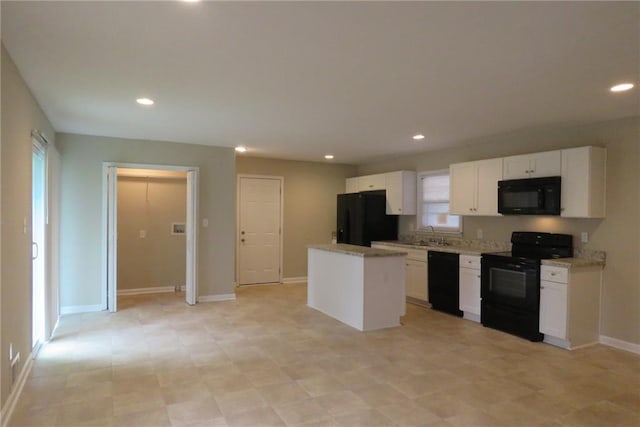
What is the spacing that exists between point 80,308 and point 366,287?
391 cm

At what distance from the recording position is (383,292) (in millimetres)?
4844

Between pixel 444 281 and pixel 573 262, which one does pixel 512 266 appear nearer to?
pixel 573 262

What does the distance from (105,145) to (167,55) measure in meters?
3.52

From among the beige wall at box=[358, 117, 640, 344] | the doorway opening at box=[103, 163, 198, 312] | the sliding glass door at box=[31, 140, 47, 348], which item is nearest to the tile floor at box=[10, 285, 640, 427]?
the sliding glass door at box=[31, 140, 47, 348]

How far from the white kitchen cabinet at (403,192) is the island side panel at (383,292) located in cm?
197

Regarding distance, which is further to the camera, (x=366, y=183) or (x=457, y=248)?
(x=366, y=183)

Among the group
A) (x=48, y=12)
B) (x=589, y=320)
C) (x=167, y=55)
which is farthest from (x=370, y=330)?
(x=48, y=12)

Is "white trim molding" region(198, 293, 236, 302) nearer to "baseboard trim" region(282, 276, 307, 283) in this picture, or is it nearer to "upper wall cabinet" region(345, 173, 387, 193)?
"baseboard trim" region(282, 276, 307, 283)

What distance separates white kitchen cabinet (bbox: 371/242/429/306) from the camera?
19.1 feet

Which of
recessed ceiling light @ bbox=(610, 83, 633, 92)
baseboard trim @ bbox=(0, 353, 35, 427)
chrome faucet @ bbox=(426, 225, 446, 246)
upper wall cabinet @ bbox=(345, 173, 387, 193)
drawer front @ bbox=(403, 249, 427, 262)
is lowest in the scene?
baseboard trim @ bbox=(0, 353, 35, 427)

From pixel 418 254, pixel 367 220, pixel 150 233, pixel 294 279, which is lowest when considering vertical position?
pixel 294 279

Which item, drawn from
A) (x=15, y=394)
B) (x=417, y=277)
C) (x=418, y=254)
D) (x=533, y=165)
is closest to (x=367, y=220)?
(x=418, y=254)

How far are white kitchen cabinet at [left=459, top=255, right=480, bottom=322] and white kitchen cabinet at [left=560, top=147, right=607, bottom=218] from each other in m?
1.20

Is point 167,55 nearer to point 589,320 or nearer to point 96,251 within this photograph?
point 96,251
